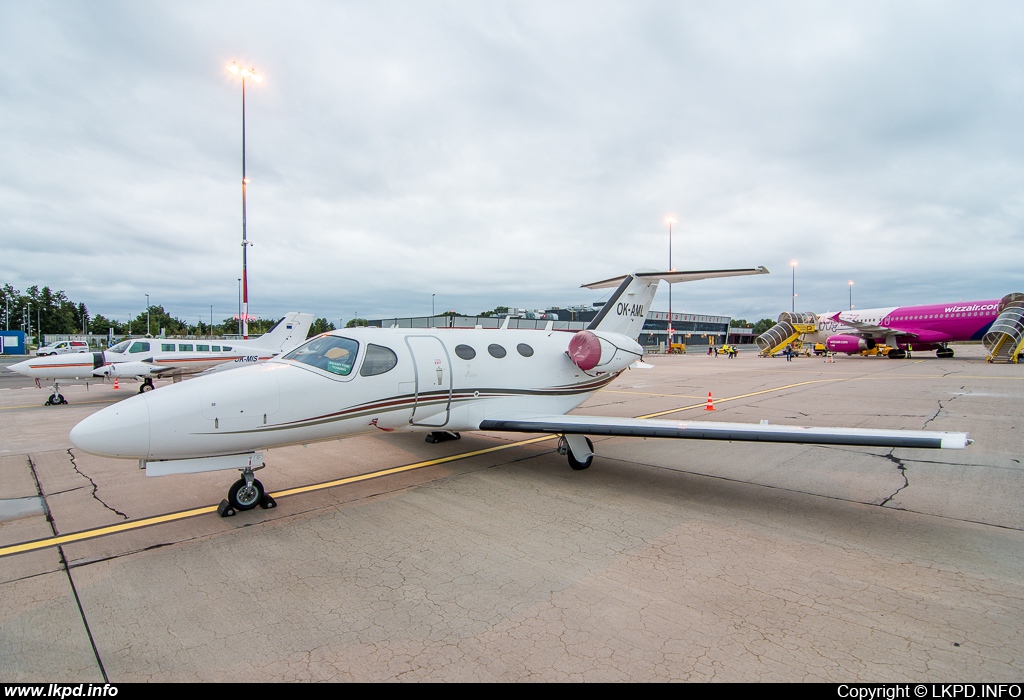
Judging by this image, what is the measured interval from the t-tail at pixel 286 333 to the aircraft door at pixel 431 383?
59.0ft

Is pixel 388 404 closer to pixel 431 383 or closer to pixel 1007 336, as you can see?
pixel 431 383

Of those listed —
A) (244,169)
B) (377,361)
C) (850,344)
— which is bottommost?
(850,344)

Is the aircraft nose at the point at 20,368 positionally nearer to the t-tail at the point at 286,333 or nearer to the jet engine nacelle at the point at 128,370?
the jet engine nacelle at the point at 128,370

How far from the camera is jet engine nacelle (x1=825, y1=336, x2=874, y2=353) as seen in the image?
44.9 m

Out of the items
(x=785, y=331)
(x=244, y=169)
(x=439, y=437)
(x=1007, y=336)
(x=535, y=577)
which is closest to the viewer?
(x=535, y=577)

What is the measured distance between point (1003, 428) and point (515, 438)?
11.4 metres

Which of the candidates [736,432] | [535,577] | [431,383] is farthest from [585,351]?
[535,577]

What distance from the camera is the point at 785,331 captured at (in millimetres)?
53062

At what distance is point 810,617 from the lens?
366cm

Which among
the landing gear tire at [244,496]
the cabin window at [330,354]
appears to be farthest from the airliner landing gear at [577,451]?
the landing gear tire at [244,496]

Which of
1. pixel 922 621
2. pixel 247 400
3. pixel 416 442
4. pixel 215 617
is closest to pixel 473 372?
pixel 416 442

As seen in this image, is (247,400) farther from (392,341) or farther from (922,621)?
(922,621)

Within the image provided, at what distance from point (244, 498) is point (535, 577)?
3857 mm

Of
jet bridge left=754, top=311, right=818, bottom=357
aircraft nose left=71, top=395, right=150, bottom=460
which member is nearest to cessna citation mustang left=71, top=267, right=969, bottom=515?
aircraft nose left=71, top=395, right=150, bottom=460
